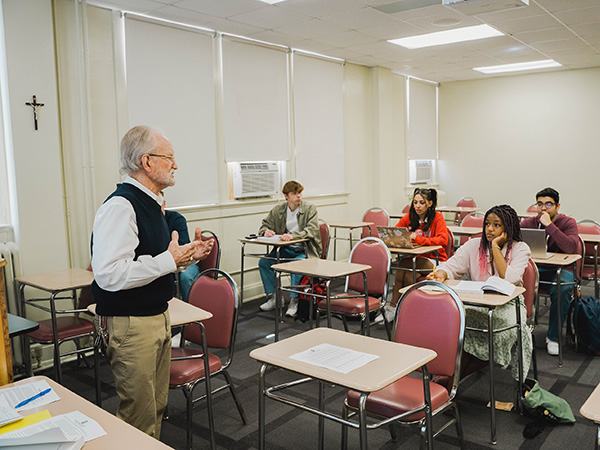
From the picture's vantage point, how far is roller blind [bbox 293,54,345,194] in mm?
7234

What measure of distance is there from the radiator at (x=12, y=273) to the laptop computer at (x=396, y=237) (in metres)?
3.12

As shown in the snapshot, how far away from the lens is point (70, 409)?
1.74 m

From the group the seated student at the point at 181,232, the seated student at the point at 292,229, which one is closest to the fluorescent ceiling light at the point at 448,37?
the seated student at the point at 292,229

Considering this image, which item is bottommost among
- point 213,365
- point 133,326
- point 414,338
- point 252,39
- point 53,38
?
point 213,365

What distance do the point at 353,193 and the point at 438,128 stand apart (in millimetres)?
3221

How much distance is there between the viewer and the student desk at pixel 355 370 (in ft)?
6.27

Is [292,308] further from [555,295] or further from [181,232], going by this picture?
[555,295]

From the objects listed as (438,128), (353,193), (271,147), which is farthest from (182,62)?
(438,128)

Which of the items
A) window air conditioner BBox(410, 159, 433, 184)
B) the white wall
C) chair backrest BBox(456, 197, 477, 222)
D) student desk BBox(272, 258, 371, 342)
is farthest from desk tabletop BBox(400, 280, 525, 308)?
the white wall

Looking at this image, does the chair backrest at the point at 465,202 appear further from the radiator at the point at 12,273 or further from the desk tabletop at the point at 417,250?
the radiator at the point at 12,273

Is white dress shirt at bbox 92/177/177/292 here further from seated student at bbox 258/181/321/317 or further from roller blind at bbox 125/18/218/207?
seated student at bbox 258/181/321/317

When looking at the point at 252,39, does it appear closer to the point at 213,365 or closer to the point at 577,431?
the point at 213,365

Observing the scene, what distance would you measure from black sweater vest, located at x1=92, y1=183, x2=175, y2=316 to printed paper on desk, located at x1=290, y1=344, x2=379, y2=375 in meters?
0.61

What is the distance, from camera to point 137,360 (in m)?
2.14
